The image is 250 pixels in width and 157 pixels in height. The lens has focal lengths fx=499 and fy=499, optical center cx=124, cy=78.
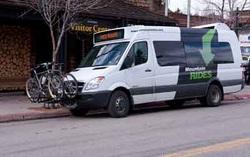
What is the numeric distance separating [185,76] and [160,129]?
4.59 metres

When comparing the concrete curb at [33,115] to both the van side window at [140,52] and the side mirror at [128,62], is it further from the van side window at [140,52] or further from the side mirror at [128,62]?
the van side window at [140,52]

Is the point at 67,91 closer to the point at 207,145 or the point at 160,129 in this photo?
the point at 160,129

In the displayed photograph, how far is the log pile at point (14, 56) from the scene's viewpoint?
20.2 metres

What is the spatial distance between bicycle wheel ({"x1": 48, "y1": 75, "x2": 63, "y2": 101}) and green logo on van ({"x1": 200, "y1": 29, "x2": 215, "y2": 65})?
5.05 meters

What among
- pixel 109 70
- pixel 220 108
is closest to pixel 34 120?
pixel 109 70

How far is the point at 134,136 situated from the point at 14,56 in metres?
11.7

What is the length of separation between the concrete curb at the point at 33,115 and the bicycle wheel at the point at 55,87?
26.9 inches

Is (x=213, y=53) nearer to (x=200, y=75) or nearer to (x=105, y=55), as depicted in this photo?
(x=200, y=75)

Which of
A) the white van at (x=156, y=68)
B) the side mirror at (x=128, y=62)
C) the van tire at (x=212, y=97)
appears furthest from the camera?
the van tire at (x=212, y=97)

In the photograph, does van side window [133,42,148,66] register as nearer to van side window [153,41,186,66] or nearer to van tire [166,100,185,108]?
van side window [153,41,186,66]

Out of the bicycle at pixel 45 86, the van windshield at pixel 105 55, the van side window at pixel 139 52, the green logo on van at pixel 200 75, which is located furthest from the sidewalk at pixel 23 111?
the green logo on van at pixel 200 75

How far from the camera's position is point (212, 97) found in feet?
54.4

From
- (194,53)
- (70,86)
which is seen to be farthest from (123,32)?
(194,53)

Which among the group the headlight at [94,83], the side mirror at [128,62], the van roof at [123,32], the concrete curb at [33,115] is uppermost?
the van roof at [123,32]
